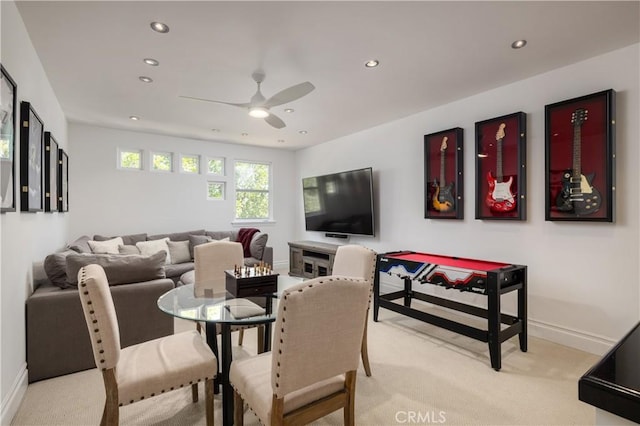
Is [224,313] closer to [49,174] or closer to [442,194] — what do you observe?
[49,174]

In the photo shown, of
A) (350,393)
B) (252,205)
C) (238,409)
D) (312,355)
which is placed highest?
(252,205)

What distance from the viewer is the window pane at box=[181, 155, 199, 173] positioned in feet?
19.7

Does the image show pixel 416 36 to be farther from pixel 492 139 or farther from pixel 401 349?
pixel 401 349

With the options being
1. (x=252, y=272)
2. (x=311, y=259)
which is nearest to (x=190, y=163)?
(x=311, y=259)

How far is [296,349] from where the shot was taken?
1.37 meters

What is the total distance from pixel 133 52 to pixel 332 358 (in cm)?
287

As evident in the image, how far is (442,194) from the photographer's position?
4.08 m

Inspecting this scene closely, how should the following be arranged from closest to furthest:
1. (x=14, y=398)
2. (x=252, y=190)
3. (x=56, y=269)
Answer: (x=14, y=398) → (x=56, y=269) → (x=252, y=190)

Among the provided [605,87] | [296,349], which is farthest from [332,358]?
[605,87]

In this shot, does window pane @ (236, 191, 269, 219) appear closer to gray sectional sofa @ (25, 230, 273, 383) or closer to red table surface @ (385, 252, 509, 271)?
gray sectional sofa @ (25, 230, 273, 383)

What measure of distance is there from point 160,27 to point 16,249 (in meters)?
1.83

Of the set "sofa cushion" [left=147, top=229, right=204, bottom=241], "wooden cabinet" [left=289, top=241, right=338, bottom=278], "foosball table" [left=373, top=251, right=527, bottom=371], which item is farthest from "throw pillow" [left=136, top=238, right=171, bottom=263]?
"foosball table" [left=373, top=251, right=527, bottom=371]

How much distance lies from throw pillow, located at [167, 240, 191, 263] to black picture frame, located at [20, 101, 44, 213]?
8.19 ft

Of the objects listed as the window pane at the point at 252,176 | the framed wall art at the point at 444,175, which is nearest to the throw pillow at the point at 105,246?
the window pane at the point at 252,176
